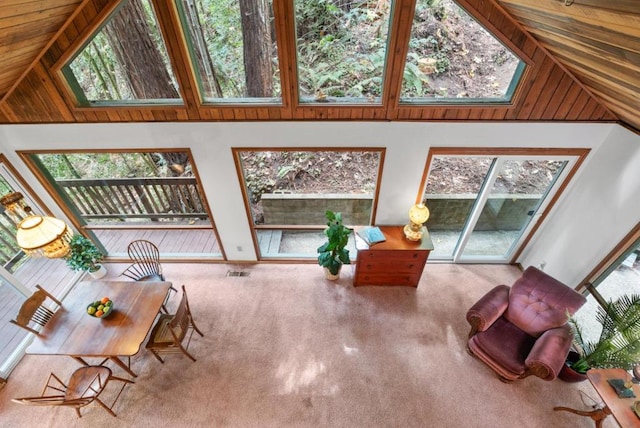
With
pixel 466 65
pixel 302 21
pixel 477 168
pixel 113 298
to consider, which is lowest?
pixel 113 298

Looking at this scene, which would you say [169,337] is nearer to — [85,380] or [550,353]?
[85,380]

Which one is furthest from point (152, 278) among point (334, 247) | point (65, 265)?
point (334, 247)

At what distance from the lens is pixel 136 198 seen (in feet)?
13.6

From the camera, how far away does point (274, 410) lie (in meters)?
3.12

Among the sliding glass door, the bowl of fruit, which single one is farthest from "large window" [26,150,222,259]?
the sliding glass door

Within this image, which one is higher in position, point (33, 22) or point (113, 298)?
point (33, 22)

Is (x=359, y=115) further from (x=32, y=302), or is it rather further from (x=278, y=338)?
(x=32, y=302)

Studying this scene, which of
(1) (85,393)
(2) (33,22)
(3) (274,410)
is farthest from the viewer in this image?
(3) (274,410)

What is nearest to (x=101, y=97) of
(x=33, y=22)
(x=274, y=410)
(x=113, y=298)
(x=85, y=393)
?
(x=33, y=22)

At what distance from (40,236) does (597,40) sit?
4.25m

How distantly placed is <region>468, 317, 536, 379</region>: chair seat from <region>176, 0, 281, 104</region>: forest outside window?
3.43 meters

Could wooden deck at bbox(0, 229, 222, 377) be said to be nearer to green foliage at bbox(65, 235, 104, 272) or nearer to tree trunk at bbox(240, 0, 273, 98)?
green foliage at bbox(65, 235, 104, 272)

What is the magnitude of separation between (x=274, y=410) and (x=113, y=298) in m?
2.16

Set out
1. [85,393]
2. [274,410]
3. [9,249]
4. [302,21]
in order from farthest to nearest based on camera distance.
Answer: [9,249] < [274,410] < [85,393] < [302,21]
